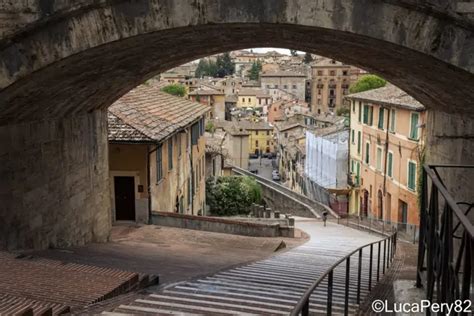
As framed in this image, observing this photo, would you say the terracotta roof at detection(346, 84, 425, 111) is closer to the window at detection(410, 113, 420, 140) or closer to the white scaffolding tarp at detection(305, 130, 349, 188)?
the window at detection(410, 113, 420, 140)

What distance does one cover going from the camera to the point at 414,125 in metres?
27.5

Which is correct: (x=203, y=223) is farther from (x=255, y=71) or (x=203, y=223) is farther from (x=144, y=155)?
(x=255, y=71)

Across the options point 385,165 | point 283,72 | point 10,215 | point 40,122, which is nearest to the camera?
point 10,215

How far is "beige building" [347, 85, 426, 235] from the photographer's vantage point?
91.0 ft

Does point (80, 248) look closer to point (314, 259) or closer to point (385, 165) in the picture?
point (314, 259)

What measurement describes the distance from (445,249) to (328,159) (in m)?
39.3

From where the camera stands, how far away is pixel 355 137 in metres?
37.8

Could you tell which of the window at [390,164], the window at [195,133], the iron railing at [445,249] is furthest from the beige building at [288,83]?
the iron railing at [445,249]

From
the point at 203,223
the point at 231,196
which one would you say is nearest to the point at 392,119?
the point at 231,196

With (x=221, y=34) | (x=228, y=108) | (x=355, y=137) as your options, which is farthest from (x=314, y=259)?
(x=228, y=108)

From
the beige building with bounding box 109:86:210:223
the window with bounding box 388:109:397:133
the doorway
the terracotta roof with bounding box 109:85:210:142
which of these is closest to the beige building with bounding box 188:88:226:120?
the window with bounding box 388:109:397:133

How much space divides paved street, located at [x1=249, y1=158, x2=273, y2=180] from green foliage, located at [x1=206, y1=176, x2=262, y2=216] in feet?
138

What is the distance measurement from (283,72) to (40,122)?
4601 inches

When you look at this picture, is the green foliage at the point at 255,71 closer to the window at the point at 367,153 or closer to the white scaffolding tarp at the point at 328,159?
the white scaffolding tarp at the point at 328,159
